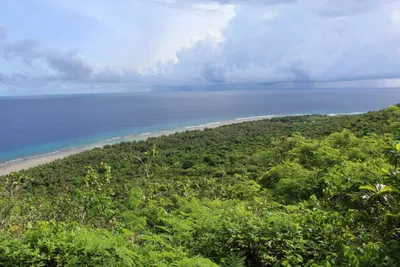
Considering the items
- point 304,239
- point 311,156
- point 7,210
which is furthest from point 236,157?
point 304,239

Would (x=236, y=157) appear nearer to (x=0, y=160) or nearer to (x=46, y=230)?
(x=46, y=230)

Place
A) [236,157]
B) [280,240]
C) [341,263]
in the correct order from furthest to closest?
[236,157] → [280,240] → [341,263]

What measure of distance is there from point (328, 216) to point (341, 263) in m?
1.33

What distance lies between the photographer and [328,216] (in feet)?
16.4

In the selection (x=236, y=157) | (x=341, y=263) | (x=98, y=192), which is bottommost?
(x=236, y=157)

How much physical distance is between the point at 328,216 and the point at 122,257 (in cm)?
332

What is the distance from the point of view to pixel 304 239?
16.0ft

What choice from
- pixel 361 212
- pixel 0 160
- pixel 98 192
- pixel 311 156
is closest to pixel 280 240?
pixel 361 212

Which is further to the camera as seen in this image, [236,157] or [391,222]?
[236,157]

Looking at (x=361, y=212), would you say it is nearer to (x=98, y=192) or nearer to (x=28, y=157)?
(x=98, y=192)

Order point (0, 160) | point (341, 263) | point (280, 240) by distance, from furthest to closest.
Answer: point (0, 160) < point (280, 240) < point (341, 263)

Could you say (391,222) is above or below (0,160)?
above

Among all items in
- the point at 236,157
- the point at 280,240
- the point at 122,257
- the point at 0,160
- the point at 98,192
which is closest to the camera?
the point at 122,257

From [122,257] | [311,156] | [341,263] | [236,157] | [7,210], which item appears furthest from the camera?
[236,157]
